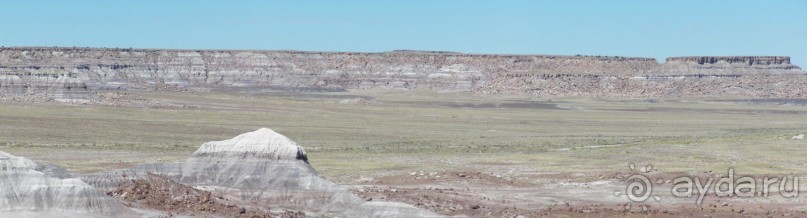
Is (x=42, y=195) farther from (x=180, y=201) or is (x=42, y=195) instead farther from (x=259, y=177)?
(x=259, y=177)

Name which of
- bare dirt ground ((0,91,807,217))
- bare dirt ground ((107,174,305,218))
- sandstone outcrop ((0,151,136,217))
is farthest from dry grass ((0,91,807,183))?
sandstone outcrop ((0,151,136,217))

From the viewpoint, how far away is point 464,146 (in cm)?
7550

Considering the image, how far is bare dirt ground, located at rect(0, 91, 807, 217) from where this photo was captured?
40719mm

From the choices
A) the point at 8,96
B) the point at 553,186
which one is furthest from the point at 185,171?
Result: the point at 8,96

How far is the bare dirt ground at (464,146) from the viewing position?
40.7 meters

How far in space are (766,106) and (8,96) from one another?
3630 inches

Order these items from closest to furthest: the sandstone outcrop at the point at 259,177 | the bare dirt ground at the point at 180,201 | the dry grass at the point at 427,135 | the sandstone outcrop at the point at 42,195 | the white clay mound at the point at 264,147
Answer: the sandstone outcrop at the point at 42,195 → the bare dirt ground at the point at 180,201 → the sandstone outcrop at the point at 259,177 → the white clay mound at the point at 264,147 → the dry grass at the point at 427,135

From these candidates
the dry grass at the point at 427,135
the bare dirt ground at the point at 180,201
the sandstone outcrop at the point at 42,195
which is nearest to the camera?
→ the sandstone outcrop at the point at 42,195

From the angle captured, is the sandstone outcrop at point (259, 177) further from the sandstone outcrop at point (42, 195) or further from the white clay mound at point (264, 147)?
the sandstone outcrop at point (42, 195)

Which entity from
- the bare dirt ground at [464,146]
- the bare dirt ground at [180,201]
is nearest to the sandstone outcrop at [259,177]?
the bare dirt ground at [180,201]

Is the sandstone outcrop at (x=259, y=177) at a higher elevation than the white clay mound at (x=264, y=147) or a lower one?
lower

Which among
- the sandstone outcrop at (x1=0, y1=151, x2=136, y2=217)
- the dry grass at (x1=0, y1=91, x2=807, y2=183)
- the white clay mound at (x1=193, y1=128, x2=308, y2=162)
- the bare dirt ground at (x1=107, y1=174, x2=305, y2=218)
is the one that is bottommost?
the dry grass at (x1=0, y1=91, x2=807, y2=183)

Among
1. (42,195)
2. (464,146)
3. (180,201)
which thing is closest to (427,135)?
(464,146)

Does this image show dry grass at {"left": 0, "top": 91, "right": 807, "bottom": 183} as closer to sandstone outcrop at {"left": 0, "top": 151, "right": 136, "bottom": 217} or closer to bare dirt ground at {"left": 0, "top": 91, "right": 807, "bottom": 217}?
bare dirt ground at {"left": 0, "top": 91, "right": 807, "bottom": 217}
